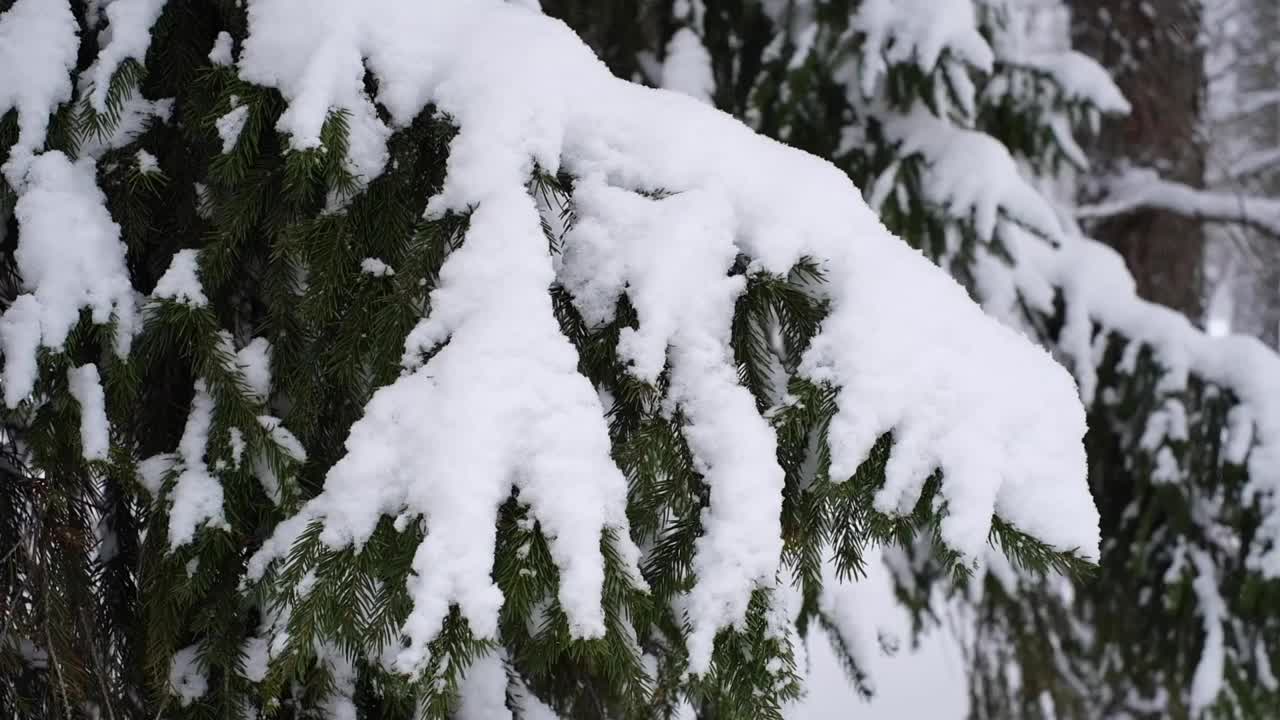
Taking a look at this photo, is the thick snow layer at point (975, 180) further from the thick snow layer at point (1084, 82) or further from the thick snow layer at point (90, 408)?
the thick snow layer at point (90, 408)

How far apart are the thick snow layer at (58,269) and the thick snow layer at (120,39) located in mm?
127

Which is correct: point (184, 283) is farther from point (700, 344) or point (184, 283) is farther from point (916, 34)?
point (916, 34)

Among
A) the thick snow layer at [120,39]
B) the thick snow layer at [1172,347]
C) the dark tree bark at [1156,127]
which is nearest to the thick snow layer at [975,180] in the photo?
the thick snow layer at [1172,347]

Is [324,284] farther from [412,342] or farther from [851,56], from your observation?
[851,56]

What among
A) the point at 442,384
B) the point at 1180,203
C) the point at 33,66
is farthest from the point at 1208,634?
the point at 33,66

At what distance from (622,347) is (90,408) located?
0.79m

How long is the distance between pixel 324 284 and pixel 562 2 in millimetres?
1905

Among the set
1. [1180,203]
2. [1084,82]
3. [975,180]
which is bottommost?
[1180,203]

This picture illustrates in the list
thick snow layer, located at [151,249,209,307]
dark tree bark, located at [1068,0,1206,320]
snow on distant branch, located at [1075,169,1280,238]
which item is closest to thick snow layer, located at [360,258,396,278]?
thick snow layer, located at [151,249,209,307]

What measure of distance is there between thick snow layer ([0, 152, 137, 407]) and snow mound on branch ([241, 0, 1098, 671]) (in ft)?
1.15

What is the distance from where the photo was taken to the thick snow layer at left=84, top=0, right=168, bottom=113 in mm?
1312

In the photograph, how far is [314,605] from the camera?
102 centimetres

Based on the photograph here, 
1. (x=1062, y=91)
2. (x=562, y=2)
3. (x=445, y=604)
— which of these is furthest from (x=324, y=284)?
(x=1062, y=91)

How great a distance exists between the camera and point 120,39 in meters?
1.34
